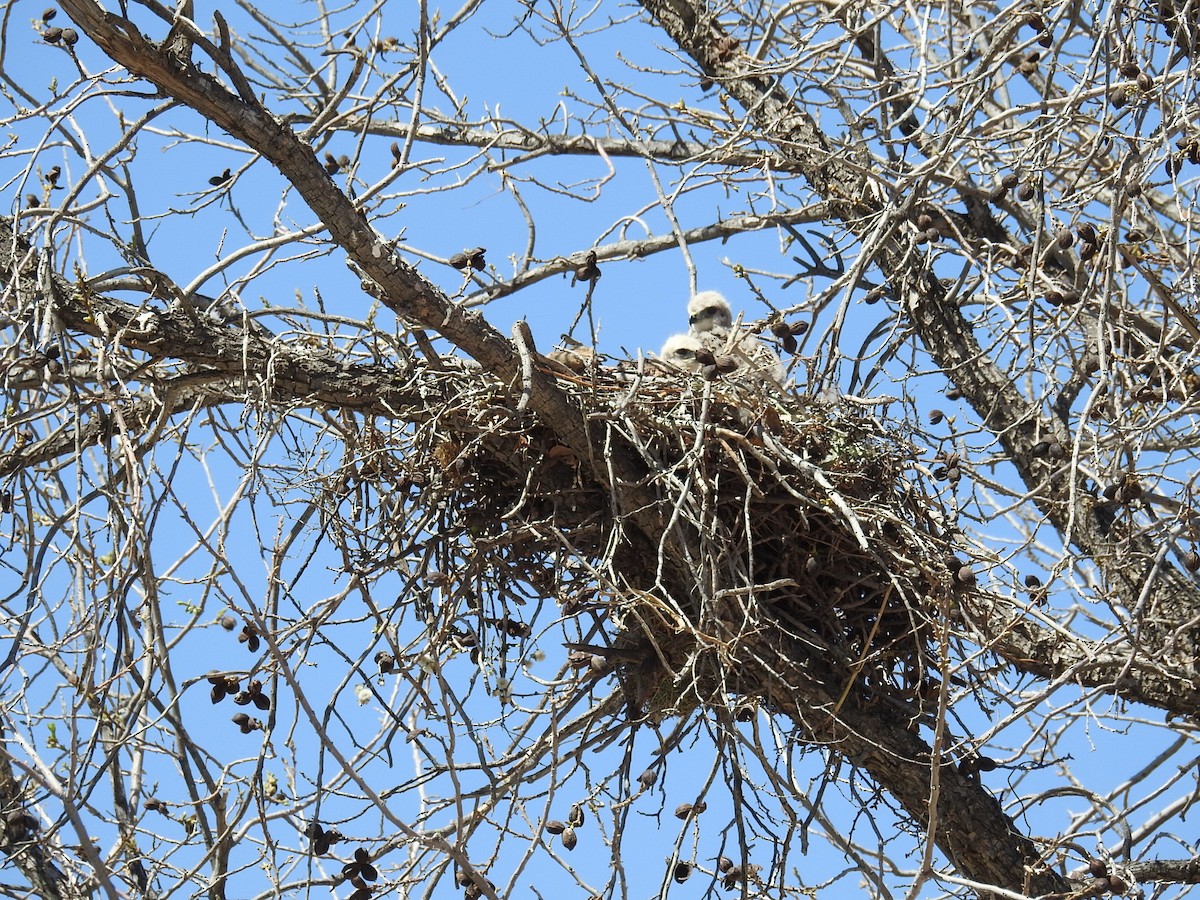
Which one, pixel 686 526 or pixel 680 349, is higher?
pixel 680 349

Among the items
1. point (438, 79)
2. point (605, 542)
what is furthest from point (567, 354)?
point (438, 79)

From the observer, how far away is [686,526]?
393cm

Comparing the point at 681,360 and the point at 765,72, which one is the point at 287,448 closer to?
the point at 681,360

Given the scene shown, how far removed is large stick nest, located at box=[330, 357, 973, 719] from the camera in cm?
384

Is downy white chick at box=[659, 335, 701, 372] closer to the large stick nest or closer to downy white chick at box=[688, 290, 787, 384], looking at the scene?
downy white chick at box=[688, 290, 787, 384]

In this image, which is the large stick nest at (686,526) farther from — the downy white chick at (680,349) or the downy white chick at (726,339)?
the downy white chick at (680,349)

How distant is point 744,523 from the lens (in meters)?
3.96

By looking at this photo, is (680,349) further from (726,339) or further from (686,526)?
(686,526)

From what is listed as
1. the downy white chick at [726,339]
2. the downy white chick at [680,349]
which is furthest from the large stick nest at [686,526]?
the downy white chick at [680,349]

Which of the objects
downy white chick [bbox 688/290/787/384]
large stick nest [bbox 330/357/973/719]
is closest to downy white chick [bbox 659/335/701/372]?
downy white chick [bbox 688/290/787/384]

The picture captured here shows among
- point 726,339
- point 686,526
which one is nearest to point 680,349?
point 726,339

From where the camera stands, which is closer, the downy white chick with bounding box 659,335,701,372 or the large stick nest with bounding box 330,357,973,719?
the large stick nest with bounding box 330,357,973,719

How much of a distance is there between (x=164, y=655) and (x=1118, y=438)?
9.45 feet

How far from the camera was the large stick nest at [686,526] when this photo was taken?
12.6ft
